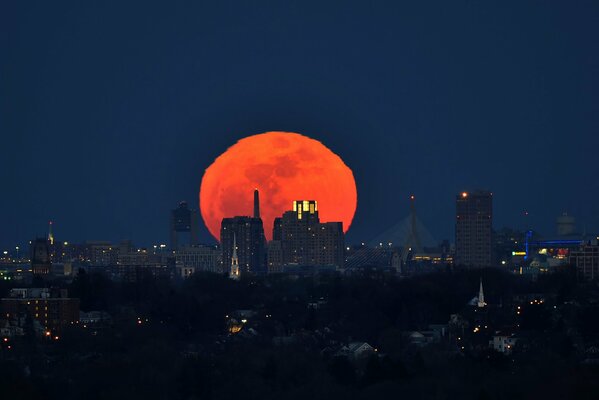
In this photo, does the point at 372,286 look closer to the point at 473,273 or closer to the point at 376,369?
the point at 473,273

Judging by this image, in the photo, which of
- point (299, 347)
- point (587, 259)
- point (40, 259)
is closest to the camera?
point (299, 347)

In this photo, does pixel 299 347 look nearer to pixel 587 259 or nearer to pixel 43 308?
pixel 43 308

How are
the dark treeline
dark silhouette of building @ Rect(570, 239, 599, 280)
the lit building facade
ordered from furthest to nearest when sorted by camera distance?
1. dark silhouette of building @ Rect(570, 239, 599, 280)
2. the lit building facade
3. the dark treeline

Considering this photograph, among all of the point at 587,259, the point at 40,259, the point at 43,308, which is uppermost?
the point at 40,259

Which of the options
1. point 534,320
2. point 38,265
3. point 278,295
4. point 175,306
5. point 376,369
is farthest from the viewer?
point 38,265

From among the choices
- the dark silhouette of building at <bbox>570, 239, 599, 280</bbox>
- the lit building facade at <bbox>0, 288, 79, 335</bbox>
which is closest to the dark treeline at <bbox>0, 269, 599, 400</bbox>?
the lit building facade at <bbox>0, 288, 79, 335</bbox>

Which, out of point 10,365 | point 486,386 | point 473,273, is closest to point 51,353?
point 10,365

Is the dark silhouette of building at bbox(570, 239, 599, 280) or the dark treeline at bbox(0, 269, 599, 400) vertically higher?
the dark silhouette of building at bbox(570, 239, 599, 280)

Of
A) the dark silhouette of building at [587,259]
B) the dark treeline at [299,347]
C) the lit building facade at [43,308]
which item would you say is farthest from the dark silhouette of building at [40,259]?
the lit building facade at [43,308]

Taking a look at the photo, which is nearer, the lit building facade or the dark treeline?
the dark treeline

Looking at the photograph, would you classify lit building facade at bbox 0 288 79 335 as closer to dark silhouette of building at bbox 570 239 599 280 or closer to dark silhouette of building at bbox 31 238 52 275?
dark silhouette of building at bbox 31 238 52 275

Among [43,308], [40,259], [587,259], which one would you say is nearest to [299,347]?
[43,308]
